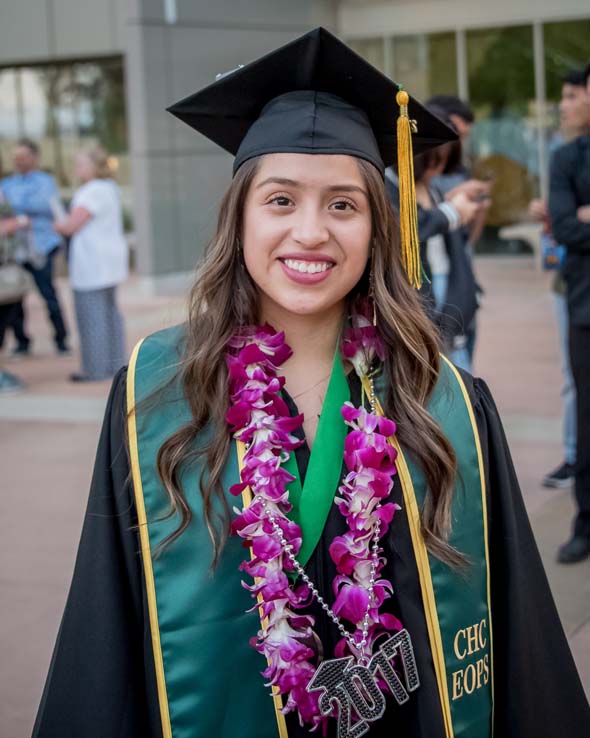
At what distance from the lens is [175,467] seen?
213cm

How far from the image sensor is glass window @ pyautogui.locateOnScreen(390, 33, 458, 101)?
1538 centimetres

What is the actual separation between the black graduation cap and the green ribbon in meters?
0.51

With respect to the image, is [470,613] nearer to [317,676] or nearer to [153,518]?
[317,676]

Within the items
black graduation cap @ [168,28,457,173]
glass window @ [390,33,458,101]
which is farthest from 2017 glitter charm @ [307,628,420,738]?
glass window @ [390,33,458,101]

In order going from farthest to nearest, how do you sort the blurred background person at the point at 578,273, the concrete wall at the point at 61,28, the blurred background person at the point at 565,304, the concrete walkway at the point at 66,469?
the concrete wall at the point at 61,28, the blurred background person at the point at 565,304, the blurred background person at the point at 578,273, the concrete walkway at the point at 66,469

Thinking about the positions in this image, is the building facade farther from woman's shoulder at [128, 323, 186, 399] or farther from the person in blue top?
woman's shoulder at [128, 323, 186, 399]

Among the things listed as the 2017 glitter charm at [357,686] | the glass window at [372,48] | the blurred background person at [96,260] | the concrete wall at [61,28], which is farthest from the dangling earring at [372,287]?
the concrete wall at [61,28]

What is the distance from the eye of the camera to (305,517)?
7.13 feet

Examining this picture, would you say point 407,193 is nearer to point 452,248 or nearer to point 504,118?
point 452,248

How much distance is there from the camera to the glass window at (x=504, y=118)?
1492 cm

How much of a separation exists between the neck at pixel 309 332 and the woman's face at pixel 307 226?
15cm

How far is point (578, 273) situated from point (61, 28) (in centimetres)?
1258

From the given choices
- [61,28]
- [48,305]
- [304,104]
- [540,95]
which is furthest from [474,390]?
[61,28]

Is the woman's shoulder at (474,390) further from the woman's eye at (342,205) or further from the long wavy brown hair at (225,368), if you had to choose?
the woman's eye at (342,205)
